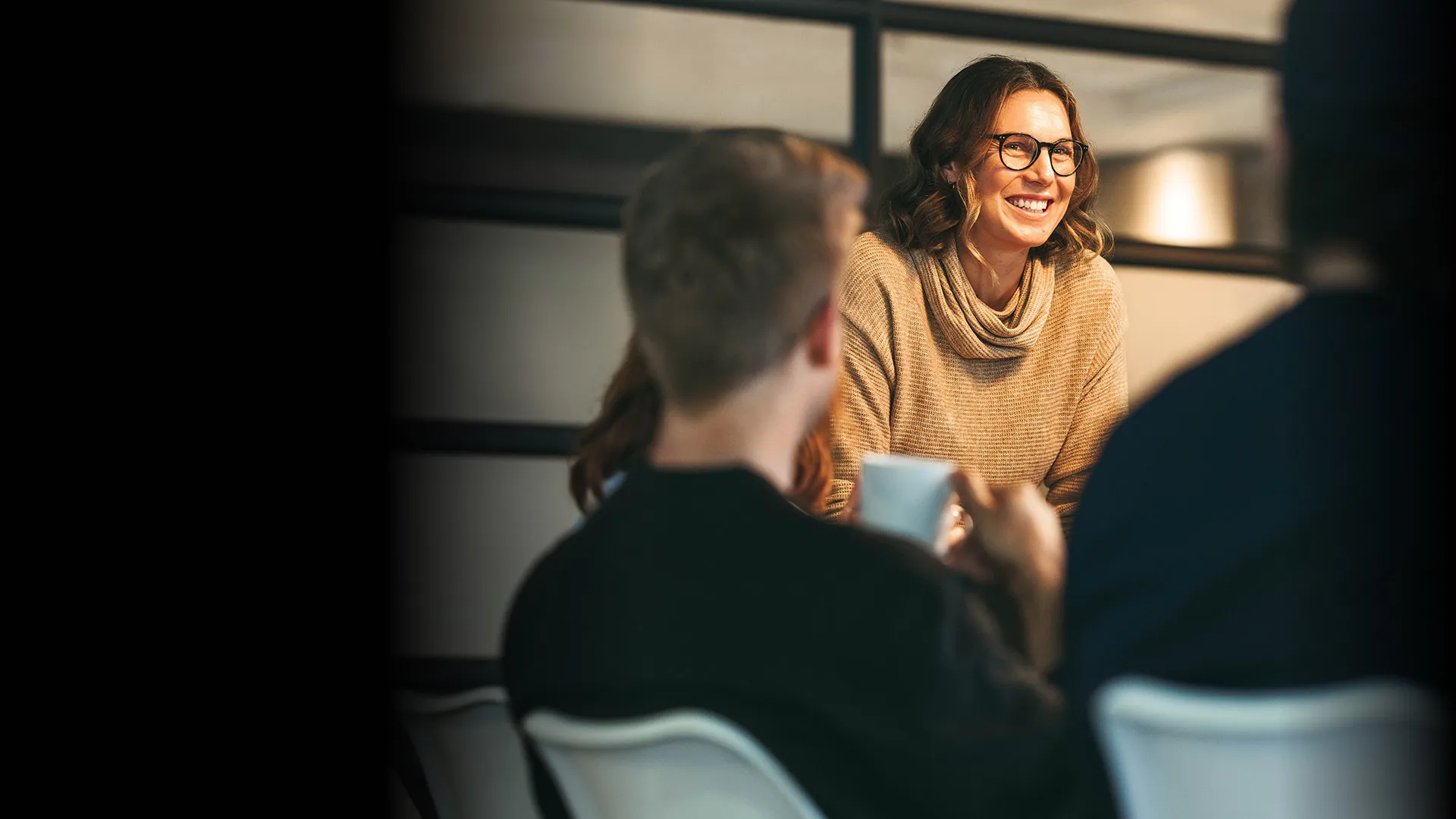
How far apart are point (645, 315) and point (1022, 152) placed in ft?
3.32

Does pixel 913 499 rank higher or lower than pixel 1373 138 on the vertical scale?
lower

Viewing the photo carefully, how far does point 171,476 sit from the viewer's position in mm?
1207

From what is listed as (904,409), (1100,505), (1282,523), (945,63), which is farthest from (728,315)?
(945,63)

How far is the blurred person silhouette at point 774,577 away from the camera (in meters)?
0.96

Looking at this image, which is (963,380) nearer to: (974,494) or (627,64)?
(627,64)

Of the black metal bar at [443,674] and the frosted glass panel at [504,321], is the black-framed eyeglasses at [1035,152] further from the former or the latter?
the black metal bar at [443,674]

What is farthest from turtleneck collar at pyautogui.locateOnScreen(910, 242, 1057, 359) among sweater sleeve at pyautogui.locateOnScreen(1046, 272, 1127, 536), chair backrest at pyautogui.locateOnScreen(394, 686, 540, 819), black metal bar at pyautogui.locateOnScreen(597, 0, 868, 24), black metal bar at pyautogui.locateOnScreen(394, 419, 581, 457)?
chair backrest at pyautogui.locateOnScreen(394, 686, 540, 819)

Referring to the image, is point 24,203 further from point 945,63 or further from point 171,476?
point 945,63

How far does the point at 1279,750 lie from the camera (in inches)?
31.3

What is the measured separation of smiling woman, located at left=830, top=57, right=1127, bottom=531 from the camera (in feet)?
6.01

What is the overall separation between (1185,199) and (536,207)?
1075 millimetres

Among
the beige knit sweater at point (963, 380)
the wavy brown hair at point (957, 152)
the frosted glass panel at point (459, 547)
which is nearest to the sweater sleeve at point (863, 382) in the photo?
the beige knit sweater at point (963, 380)

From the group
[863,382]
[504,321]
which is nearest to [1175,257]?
[863,382]

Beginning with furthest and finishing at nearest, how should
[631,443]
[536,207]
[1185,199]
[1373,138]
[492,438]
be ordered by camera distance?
1. [1185,199]
2. [536,207]
3. [492,438]
4. [631,443]
5. [1373,138]
